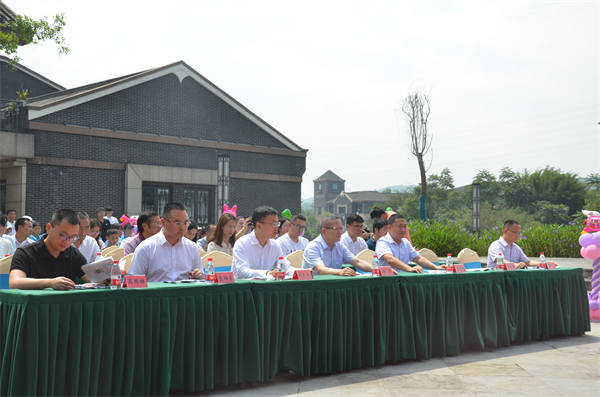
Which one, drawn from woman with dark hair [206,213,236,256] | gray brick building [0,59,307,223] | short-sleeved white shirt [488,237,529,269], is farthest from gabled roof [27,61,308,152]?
short-sleeved white shirt [488,237,529,269]

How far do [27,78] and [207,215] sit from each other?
9.76 meters

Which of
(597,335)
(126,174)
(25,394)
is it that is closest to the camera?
(25,394)

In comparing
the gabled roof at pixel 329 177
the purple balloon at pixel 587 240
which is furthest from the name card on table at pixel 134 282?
the gabled roof at pixel 329 177

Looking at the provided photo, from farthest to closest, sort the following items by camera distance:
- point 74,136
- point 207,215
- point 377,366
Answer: point 207,215 < point 74,136 < point 377,366

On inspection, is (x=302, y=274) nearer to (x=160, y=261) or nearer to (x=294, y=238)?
(x=160, y=261)

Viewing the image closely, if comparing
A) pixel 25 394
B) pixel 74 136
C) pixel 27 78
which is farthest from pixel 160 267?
pixel 27 78

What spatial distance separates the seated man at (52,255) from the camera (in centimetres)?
385

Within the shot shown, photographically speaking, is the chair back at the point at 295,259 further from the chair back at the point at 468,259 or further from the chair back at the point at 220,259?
the chair back at the point at 468,259

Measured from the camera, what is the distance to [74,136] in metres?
15.7

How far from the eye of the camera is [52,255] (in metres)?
4.03

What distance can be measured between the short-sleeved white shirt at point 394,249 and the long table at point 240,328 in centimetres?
95

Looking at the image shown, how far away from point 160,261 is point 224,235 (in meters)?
1.93

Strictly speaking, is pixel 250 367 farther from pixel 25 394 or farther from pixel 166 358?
pixel 25 394

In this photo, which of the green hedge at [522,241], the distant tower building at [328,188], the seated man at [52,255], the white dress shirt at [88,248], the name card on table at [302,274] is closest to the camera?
the seated man at [52,255]
